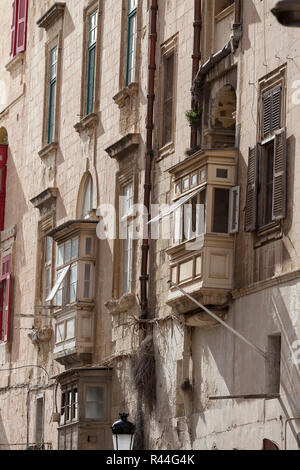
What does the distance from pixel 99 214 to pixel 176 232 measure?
587 cm

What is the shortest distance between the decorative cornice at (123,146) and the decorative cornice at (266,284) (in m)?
6.52

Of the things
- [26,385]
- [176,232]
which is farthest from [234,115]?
[26,385]

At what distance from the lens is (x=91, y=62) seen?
3550 centimetres

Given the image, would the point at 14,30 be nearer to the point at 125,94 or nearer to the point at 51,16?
the point at 51,16

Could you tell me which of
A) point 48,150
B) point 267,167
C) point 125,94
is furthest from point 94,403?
point 267,167

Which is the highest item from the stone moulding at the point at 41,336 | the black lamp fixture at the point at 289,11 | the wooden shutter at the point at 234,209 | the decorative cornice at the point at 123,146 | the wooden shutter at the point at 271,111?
the decorative cornice at the point at 123,146

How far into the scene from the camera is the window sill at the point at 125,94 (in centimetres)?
3209

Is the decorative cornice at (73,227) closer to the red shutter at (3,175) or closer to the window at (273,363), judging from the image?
the red shutter at (3,175)

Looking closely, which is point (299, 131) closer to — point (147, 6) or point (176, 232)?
point (176, 232)

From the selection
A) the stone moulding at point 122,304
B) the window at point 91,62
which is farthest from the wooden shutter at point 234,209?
the window at point 91,62

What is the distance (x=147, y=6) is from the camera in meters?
32.1

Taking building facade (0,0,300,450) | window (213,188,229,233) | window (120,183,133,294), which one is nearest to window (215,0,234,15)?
building facade (0,0,300,450)

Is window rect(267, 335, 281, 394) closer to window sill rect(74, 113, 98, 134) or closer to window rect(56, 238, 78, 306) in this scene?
window rect(56, 238, 78, 306)

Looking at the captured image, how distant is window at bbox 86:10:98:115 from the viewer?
35.2m
